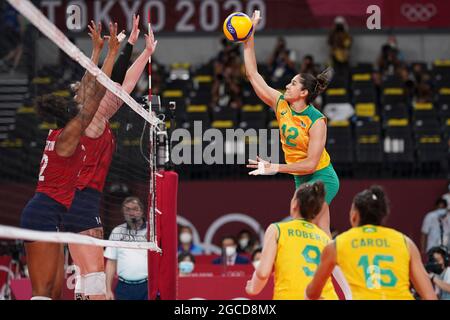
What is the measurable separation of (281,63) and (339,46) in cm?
144

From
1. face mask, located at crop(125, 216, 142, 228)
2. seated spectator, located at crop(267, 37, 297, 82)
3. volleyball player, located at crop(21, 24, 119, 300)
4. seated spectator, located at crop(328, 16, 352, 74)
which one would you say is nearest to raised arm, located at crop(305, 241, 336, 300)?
volleyball player, located at crop(21, 24, 119, 300)

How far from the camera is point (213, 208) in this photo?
720 inches

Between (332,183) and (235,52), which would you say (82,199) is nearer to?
(332,183)

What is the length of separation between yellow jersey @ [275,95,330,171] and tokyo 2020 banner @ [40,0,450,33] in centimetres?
1322

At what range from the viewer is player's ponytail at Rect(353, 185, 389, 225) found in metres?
7.07

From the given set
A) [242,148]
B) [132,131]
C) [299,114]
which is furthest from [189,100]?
[299,114]

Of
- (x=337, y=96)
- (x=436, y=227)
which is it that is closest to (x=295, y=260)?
(x=436, y=227)

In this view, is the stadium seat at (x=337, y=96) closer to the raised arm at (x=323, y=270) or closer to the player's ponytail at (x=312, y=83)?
the player's ponytail at (x=312, y=83)

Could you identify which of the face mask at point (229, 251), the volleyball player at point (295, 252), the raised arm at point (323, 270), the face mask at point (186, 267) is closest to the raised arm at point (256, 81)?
the volleyball player at point (295, 252)

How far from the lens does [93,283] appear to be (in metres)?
9.02

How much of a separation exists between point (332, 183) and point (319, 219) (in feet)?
2.10

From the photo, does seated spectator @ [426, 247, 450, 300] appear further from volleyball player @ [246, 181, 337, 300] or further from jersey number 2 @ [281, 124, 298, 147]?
volleyball player @ [246, 181, 337, 300]

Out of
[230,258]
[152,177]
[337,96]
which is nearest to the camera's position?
[152,177]

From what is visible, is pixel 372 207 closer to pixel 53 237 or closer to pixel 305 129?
pixel 53 237
